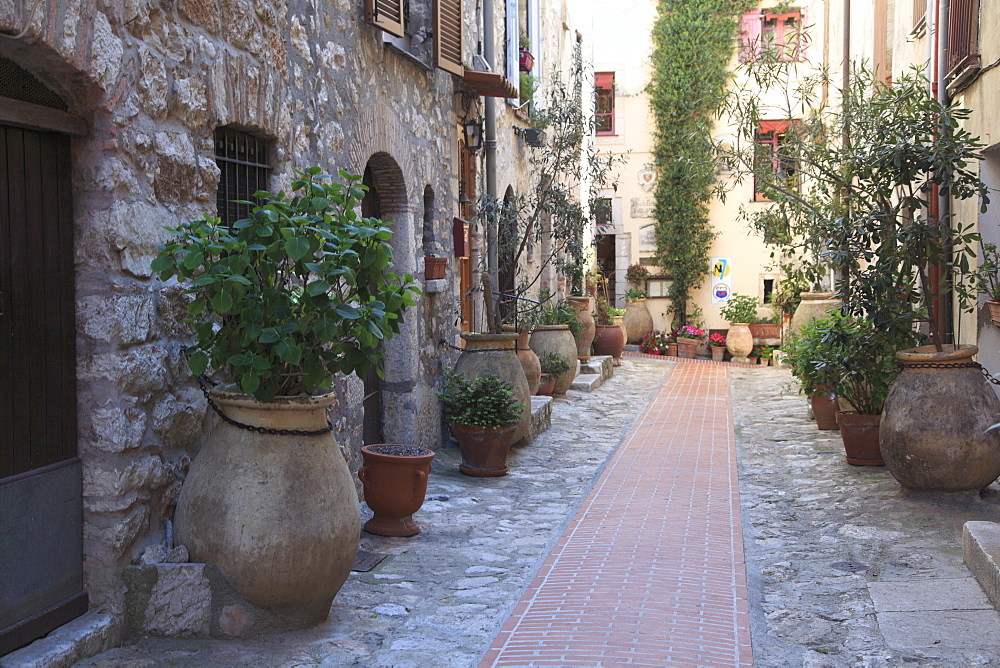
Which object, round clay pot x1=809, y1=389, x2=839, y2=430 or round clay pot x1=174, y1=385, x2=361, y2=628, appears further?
round clay pot x1=809, y1=389, x2=839, y2=430

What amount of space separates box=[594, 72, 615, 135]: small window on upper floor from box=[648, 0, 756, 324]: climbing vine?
801 mm

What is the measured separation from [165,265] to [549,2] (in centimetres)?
1093

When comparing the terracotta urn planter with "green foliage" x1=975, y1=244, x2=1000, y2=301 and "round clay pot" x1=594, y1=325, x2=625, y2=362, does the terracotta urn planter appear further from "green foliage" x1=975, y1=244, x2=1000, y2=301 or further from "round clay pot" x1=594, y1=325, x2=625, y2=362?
"round clay pot" x1=594, y1=325, x2=625, y2=362

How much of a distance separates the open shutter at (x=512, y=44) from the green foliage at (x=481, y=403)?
473 cm

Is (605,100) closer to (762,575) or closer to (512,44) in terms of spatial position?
(512,44)

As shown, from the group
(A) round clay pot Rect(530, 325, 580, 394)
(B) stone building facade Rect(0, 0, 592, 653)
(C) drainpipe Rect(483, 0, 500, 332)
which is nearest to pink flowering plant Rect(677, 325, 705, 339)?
(A) round clay pot Rect(530, 325, 580, 394)

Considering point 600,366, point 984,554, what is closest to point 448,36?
point 984,554

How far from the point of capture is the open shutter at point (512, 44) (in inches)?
411

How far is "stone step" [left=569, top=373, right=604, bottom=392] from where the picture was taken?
38.0 ft

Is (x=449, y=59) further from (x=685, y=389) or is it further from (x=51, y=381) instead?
(x=685, y=389)

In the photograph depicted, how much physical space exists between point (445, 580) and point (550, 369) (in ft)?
19.9

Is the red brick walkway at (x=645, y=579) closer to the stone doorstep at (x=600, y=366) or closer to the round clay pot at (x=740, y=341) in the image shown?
the stone doorstep at (x=600, y=366)

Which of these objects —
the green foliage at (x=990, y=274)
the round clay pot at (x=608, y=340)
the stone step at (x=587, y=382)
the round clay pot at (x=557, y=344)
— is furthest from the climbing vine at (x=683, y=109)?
the green foliage at (x=990, y=274)

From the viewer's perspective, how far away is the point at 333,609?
13.1 feet
